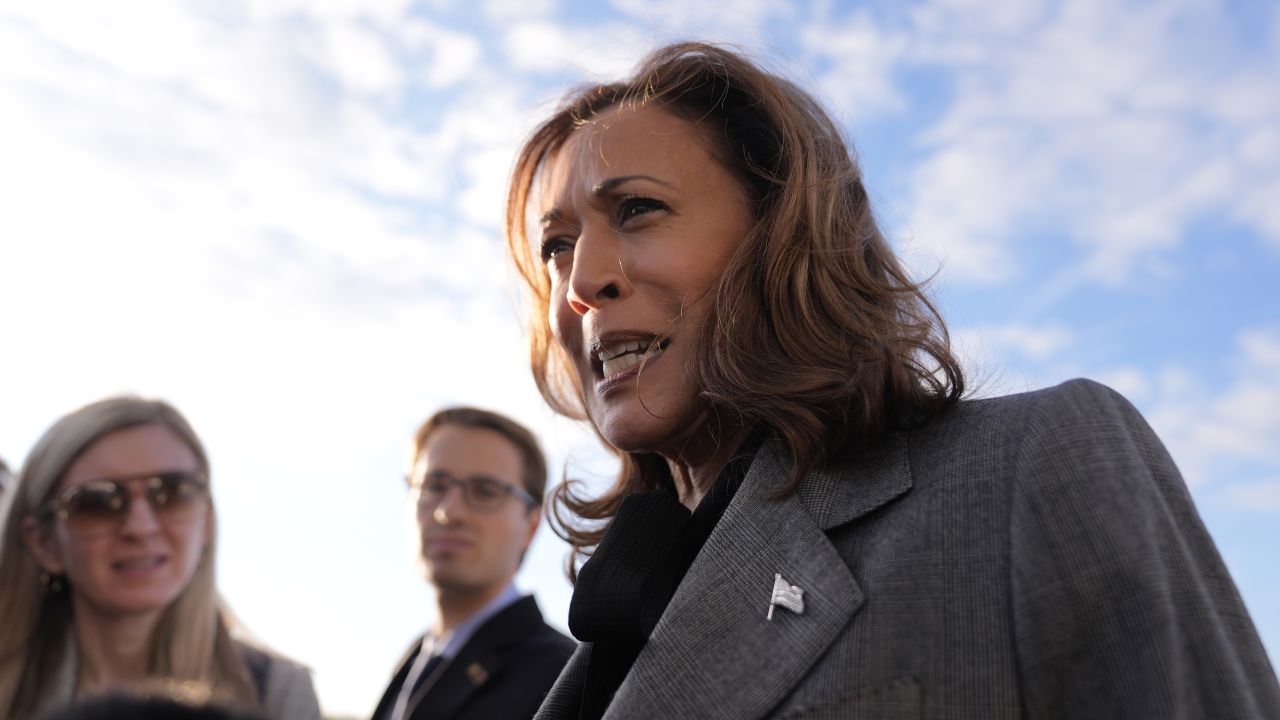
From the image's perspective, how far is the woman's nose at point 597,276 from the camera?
8.84 ft

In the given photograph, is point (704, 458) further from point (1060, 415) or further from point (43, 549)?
point (43, 549)

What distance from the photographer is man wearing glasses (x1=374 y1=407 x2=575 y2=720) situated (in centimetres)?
541

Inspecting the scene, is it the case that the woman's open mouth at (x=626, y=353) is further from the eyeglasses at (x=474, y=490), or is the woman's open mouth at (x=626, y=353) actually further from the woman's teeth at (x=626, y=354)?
the eyeglasses at (x=474, y=490)

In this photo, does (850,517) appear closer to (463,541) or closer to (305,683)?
(305,683)

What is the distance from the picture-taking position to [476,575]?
6027 millimetres

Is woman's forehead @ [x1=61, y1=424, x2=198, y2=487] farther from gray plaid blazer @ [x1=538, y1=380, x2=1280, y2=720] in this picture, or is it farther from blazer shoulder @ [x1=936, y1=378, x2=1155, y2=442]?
blazer shoulder @ [x1=936, y1=378, x2=1155, y2=442]

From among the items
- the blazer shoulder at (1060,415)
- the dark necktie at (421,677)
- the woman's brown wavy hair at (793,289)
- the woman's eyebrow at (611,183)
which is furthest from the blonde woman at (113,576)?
the blazer shoulder at (1060,415)

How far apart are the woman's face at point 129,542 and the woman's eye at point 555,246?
7.65 feet

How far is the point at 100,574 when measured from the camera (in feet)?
14.6

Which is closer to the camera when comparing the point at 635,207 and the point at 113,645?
the point at 635,207

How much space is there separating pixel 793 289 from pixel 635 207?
43 centimetres

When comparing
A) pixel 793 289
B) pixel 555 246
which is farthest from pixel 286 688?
pixel 793 289

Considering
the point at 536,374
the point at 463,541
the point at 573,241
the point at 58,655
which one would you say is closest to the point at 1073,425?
the point at 573,241

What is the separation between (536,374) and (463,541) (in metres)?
2.71
